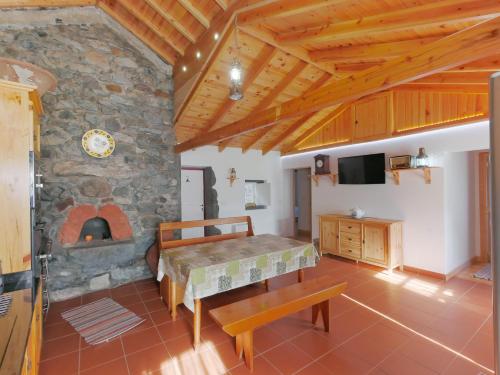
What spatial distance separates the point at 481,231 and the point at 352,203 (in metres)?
2.09

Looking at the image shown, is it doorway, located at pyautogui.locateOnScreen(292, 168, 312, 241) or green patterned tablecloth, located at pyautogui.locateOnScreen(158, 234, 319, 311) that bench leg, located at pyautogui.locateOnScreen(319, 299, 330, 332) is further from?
doorway, located at pyautogui.locateOnScreen(292, 168, 312, 241)

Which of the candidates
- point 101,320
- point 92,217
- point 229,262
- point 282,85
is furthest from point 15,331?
point 282,85

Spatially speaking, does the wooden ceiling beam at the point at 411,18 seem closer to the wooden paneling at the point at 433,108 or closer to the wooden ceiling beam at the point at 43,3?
the wooden paneling at the point at 433,108

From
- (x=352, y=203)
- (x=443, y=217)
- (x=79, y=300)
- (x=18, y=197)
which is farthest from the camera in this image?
(x=352, y=203)

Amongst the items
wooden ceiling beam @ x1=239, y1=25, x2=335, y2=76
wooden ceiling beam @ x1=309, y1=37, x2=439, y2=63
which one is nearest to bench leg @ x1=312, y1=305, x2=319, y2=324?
wooden ceiling beam @ x1=309, y1=37, x2=439, y2=63

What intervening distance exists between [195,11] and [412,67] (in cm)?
245

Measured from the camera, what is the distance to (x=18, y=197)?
1706 mm

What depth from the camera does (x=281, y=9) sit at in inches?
92.7

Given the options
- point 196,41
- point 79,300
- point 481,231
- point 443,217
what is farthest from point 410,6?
point 79,300

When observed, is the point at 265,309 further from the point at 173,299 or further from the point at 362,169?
the point at 362,169

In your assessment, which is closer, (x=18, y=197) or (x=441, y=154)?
(x=18, y=197)

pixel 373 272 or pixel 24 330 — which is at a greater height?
pixel 24 330

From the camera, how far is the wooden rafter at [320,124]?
16.3 ft

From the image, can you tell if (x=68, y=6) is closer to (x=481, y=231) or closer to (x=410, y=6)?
(x=410, y=6)
